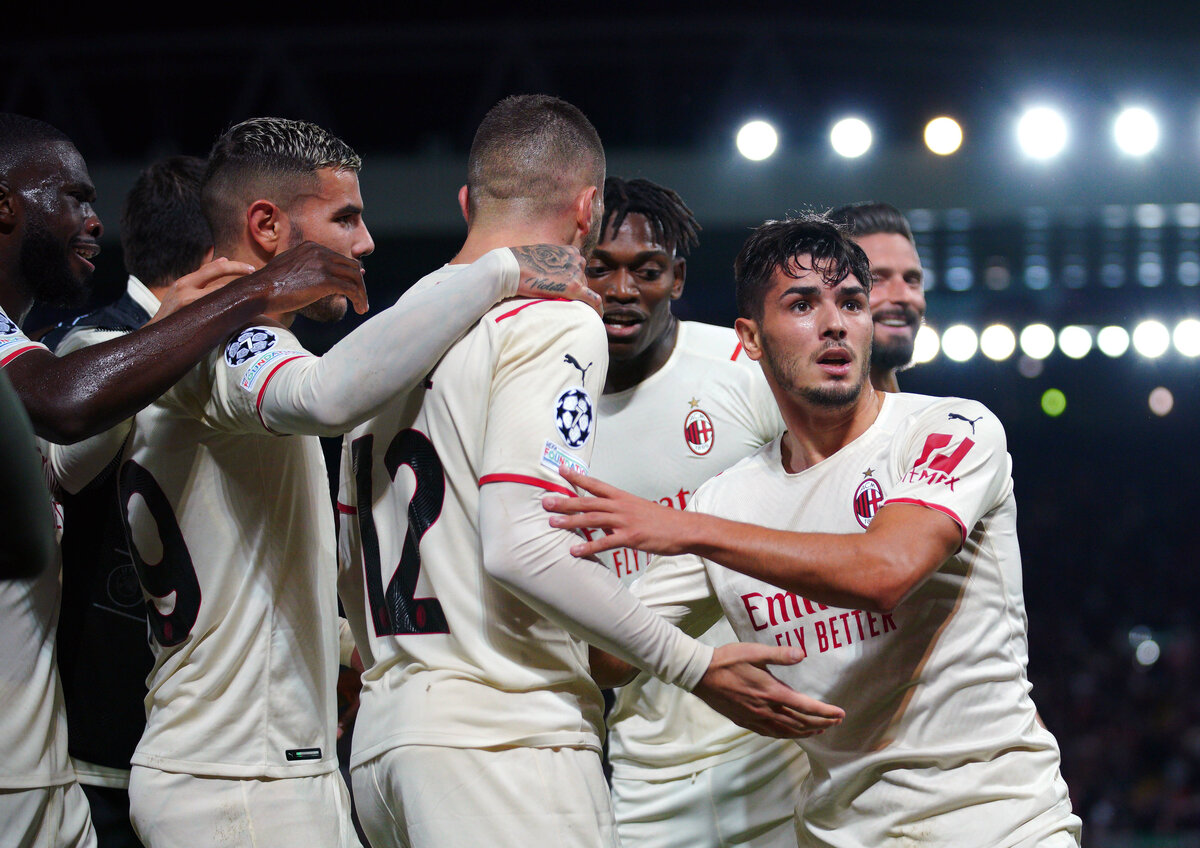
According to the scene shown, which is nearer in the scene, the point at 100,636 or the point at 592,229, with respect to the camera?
the point at 592,229

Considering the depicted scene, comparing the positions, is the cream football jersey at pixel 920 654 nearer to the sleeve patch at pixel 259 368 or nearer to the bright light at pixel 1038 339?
the sleeve patch at pixel 259 368

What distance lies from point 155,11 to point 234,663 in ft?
33.4

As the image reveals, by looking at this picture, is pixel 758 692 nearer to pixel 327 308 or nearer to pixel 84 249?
pixel 327 308

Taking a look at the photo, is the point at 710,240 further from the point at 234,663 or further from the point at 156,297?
the point at 234,663

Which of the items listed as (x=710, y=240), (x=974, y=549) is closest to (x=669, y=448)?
(x=974, y=549)

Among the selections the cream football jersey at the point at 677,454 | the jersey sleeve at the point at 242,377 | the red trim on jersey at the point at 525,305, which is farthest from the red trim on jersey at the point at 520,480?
the cream football jersey at the point at 677,454

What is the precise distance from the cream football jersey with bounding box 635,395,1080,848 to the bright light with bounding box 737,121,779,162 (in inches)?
294

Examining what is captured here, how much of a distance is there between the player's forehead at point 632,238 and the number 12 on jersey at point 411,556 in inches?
77.0

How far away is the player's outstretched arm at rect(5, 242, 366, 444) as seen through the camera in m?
2.65

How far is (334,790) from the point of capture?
2963 millimetres

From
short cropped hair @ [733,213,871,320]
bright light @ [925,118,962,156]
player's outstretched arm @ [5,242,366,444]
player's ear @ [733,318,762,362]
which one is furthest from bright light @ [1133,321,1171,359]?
player's outstretched arm @ [5,242,366,444]

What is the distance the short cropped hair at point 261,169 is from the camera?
3.16m

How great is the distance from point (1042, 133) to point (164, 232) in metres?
8.32

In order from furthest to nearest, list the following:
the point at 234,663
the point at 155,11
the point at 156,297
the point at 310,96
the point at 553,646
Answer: the point at 155,11 < the point at 310,96 < the point at 156,297 < the point at 234,663 < the point at 553,646
